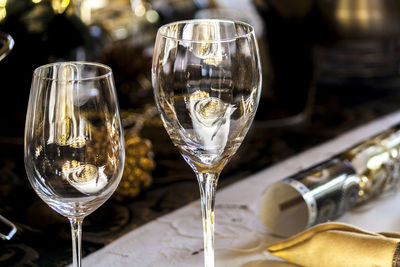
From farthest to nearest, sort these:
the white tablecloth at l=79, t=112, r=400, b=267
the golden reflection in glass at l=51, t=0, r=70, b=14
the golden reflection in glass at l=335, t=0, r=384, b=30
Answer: the golden reflection in glass at l=335, t=0, r=384, b=30 < the golden reflection in glass at l=51, t=0, r=70, b=14 < the white tablecloth at l=79, t=112, r=400, b=267

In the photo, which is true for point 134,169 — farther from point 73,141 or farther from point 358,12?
point 358,12

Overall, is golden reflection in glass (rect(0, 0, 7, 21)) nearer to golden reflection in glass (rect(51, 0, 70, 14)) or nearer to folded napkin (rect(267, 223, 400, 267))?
golden reflection in glass (rect(51, 0, 70, 14))

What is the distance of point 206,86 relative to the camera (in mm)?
451

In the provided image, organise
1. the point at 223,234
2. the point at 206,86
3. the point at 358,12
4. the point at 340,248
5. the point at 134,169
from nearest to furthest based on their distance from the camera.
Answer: the point at 206,86
the point at 340,248
the point at 223,234
the point at 134,169
the point at 358,12

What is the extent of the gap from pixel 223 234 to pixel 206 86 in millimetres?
264

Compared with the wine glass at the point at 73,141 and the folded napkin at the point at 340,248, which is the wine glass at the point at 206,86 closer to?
the wine glass at the point at 73,141

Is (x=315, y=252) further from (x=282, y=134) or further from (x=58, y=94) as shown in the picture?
(x=282, y=134)

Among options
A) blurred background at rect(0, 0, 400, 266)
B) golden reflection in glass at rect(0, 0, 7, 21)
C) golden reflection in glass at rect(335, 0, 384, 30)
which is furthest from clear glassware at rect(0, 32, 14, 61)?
golden reflection in glass at rect(335, 0, 384, 30)

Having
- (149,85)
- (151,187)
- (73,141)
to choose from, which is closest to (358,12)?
(149,85)

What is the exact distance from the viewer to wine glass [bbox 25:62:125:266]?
458mm

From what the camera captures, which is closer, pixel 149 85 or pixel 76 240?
pixel 76 240

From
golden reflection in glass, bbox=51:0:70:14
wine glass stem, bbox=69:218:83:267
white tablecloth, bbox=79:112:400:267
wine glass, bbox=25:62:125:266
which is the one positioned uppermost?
golden reflection in glass, bbox=51:0:70:14

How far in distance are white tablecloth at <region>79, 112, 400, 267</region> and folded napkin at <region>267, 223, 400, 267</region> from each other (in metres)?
0.03

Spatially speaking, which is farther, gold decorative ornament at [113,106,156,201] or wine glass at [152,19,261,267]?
gold decorative ornament at [113,106,156,201]
